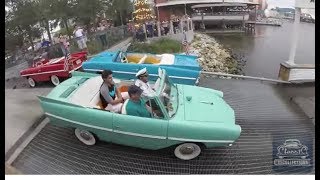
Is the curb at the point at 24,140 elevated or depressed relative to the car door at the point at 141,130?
depressed

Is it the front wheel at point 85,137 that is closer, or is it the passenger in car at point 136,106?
the passenger in car at point 136,106

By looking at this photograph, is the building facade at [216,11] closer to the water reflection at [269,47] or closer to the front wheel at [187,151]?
the water reflection at [269,47]

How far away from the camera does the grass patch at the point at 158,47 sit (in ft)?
27.3

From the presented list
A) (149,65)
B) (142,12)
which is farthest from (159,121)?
(142,12)

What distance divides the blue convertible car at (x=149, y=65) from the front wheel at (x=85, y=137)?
2002 millimetres

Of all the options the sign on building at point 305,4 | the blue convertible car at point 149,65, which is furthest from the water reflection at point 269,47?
the blue convertible car at point 149,65

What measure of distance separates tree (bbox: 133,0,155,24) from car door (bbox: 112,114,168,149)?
590 centimetres

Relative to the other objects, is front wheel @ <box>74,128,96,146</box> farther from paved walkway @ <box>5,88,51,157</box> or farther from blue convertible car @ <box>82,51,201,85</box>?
blue convertible car @ <box>82,51,201,85</box>

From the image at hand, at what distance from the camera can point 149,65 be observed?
21.6 ft

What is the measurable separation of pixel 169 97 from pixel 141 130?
2.32ft

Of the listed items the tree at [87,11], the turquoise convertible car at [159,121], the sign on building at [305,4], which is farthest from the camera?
the tree at [87,11]

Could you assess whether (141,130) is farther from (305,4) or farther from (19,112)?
(305,4)

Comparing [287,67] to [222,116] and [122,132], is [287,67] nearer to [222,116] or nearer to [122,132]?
[222,116]

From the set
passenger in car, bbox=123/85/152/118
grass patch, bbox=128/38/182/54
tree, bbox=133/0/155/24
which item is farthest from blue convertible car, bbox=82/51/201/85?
tree, bbox=133/0/155/24
